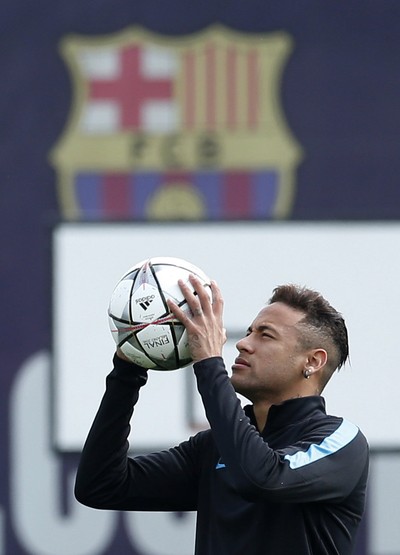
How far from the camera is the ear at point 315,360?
3.03m

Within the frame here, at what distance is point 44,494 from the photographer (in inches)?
224

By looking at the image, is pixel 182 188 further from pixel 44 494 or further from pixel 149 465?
pixel 149 465

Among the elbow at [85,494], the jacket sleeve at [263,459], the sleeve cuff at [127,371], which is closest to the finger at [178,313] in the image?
the jacket sleeve at [263,459]

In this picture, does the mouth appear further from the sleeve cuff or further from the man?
the sleeve cuff

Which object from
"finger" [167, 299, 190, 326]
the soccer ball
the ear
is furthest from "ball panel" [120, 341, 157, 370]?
the ear

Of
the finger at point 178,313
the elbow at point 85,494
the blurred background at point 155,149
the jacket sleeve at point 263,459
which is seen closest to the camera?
the jacket sleeve at point 263,459

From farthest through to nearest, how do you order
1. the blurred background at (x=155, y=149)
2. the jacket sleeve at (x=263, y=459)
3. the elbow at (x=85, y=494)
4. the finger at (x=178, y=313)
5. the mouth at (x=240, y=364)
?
the blurred background at (x=155, y=149), the elbow at (x=85, y=494), the mouth at (x=240, y=364), the finger at (x=178, y=313), the jacket sleeve at (x=263, y=459)

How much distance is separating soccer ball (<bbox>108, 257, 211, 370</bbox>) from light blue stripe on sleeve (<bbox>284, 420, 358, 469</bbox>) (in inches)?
13.9

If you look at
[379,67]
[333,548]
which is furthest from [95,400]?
[333,548]

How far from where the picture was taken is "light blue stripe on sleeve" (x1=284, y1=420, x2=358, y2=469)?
2.80 m

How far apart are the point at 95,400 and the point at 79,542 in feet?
2.09

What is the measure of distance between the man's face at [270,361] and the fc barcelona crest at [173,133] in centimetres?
271

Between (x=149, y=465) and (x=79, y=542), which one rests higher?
(x=149, y=465)

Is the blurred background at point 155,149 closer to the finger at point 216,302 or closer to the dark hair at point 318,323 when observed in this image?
the dark hair at point 318,323
